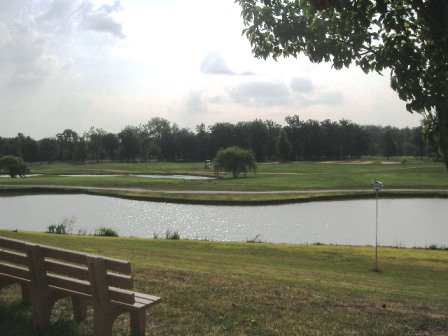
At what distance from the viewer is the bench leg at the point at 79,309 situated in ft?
20.5

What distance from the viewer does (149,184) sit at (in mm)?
64000

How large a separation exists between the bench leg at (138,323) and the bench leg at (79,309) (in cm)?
103

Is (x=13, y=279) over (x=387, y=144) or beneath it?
beneath

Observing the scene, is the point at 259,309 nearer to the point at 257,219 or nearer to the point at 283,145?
the point at 257,219

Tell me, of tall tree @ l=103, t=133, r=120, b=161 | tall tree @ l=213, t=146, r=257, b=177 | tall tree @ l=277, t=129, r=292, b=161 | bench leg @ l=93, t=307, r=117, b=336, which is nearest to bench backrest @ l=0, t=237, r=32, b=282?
bench leg @ l=93, t=307, r=117, b=336

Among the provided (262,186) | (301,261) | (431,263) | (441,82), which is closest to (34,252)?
(441,82)

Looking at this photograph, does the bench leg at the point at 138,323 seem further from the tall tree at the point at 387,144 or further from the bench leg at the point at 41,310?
the tall tree at the point at 387,144

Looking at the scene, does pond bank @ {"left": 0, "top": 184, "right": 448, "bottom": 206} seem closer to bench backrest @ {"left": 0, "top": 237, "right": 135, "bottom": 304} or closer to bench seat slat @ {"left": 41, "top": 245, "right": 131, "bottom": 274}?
bench backrest @ {"left": 0, "top": 237, "right": 135, "bottom": 304}

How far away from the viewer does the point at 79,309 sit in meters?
6.25

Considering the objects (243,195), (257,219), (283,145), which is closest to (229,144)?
(283,145)

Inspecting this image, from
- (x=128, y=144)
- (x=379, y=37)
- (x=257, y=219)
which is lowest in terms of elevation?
(x=257, y=219)

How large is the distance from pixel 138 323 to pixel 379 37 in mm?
4773

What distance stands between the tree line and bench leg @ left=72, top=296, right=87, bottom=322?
431ft

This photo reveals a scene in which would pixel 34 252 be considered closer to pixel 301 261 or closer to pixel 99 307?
pixel 99 307
